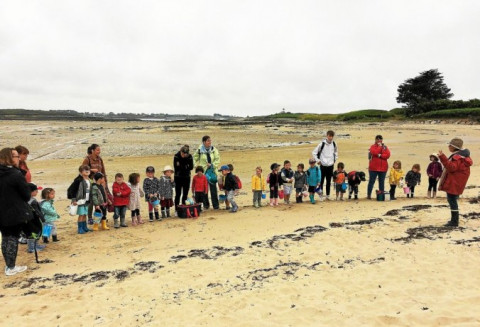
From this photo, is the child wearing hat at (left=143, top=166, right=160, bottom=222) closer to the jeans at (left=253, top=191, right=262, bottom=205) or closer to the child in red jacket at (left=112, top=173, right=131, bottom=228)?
the child in red jacket at (left=112, top=173, right=131, bottom=228)

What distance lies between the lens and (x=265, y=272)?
6.14 m

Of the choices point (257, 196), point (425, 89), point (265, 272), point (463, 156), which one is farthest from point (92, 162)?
point (425, 89)

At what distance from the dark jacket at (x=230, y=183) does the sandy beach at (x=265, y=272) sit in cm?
96

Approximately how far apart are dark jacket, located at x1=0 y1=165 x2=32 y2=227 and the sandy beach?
112cm

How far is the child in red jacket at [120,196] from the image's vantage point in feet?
30.3

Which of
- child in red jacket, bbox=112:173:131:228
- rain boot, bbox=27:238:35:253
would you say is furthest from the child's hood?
rain boot, bbox=27:238:35:253

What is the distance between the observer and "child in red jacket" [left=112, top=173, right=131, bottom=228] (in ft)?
30.3

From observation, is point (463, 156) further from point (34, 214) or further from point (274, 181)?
point (34, 214)

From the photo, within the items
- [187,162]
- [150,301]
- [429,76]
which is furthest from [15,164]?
[429,76]

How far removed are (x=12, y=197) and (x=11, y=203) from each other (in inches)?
4.3

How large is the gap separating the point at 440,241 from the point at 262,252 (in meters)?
3.71

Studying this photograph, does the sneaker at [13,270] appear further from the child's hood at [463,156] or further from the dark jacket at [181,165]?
the child's hood at [463,156]

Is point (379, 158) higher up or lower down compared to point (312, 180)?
higher up

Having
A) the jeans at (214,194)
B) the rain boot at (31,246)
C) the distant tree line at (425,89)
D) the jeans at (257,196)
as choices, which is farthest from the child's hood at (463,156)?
the distant tree line at (425,89)
